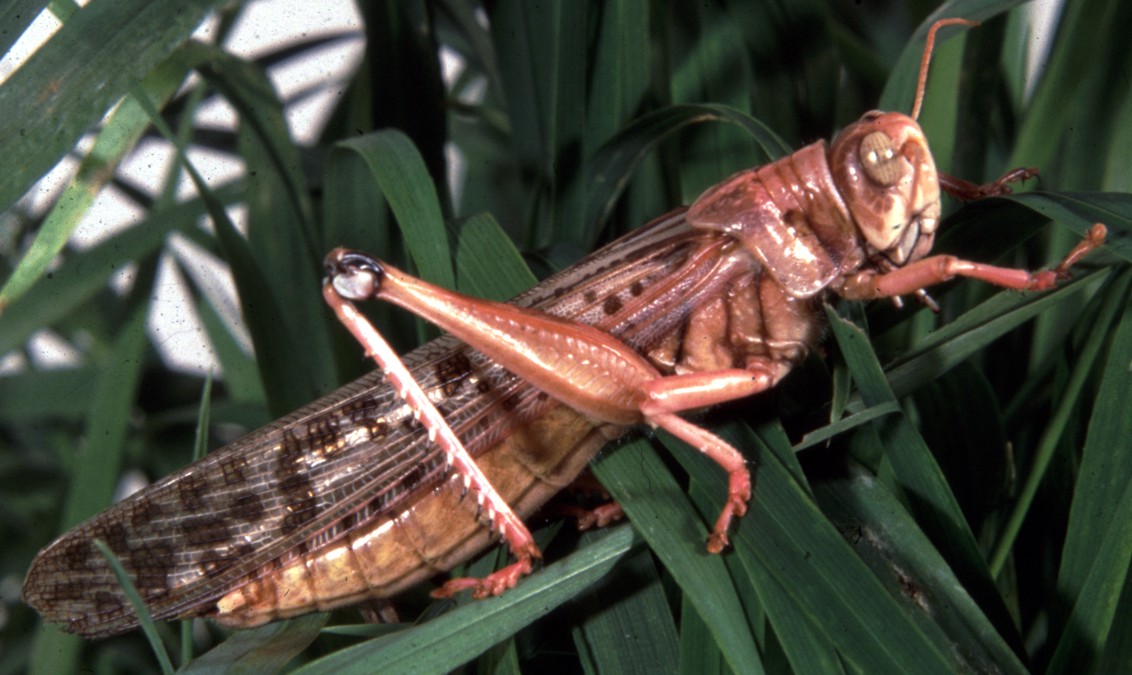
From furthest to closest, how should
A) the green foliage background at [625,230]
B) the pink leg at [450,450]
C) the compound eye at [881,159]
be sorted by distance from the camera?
the compound eye at [881,159], the pink leg at [450,450], the green foliage background at [625,230]

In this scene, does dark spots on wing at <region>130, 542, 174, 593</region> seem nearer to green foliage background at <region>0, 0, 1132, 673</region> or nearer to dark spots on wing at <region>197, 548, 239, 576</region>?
dark spots on wing at <region>197, 548, 239, 576</region>

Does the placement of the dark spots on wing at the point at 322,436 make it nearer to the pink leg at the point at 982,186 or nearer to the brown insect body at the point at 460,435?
the brown insect body at the point at 460,435

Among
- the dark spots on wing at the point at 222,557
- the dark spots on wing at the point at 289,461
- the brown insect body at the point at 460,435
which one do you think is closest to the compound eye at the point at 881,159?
the brown insect body at the point at 460,435

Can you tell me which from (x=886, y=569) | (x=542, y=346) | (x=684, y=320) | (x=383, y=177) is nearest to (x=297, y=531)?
(x=542, y=346)

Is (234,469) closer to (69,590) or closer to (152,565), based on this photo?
(152,565)

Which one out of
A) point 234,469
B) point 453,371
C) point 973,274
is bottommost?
point 973,274

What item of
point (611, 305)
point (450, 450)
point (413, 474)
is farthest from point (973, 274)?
point (413, 474)

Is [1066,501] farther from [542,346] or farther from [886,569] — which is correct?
[542,346]
